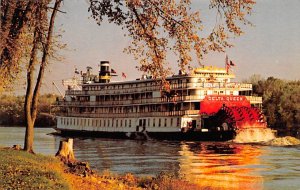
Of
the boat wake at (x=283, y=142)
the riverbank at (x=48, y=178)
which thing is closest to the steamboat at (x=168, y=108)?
the boat wake at (x=283, y=142)

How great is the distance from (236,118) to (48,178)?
1425 inches

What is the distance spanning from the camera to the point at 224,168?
86.1 feet

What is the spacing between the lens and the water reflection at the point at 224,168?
2059 cm

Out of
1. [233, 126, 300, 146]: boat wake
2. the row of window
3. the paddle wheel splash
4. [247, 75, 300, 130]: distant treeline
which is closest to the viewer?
[233, 126, 300, 146]: boat wake

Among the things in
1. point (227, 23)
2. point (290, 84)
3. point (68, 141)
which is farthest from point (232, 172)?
point (290, 84)

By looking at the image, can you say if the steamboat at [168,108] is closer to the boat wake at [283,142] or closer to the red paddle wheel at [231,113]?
the red paddle wheel at [231,113]

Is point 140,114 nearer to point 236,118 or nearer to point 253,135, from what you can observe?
point 236,118

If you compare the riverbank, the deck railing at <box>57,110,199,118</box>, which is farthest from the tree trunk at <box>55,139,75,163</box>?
the deck railing at <box>57,110,199,118</box>

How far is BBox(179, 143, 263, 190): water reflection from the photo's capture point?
2059 centimetres

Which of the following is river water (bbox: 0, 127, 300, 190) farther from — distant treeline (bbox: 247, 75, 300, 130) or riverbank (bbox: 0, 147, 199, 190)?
distant treeline (bbox: 247, 75, 300, 130)

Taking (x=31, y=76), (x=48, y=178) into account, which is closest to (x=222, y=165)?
(x=31, y=76)

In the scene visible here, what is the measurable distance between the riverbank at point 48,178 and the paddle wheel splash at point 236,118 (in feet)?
100

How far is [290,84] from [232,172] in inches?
2599

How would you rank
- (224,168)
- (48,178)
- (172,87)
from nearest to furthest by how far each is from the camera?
(48,178)
(224,168)
(172,87)
